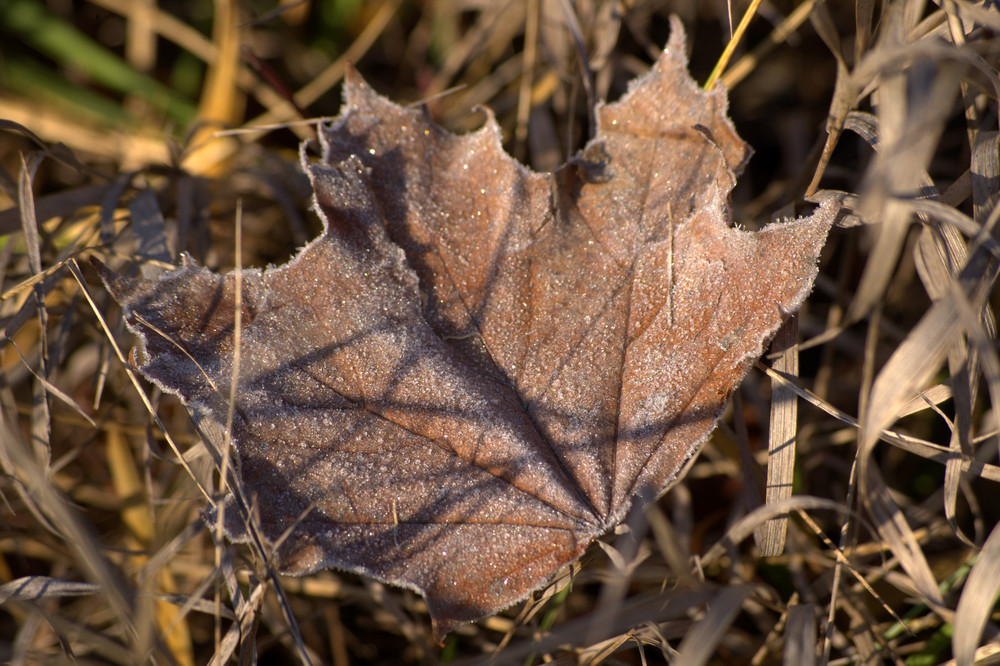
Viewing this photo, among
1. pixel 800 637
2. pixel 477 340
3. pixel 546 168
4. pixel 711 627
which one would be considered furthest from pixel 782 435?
pixel 546 168

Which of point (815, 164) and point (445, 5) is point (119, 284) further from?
point (445, 5)

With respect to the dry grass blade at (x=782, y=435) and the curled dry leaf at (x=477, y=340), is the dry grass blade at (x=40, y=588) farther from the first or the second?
the dry grass blade at (x=782, y=435)

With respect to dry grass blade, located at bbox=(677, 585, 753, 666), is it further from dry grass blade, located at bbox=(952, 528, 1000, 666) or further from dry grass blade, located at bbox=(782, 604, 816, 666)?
dry grass blade, located at bbox=(952, 528, 1000, 666)

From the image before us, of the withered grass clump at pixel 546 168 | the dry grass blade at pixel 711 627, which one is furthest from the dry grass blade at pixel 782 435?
the dry grass blade at pixel 711 627

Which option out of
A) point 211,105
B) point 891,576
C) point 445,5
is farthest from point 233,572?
point 445,5

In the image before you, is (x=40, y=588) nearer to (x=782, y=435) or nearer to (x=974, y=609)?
(x=782, y=435)

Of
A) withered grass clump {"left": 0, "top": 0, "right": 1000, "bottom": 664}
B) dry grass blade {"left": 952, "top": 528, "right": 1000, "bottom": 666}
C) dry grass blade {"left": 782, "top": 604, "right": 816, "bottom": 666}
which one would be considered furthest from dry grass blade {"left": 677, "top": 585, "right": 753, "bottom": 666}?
dry grass blade {"left": 952, "top": 528, "right": 1000, "bottom": 666}
